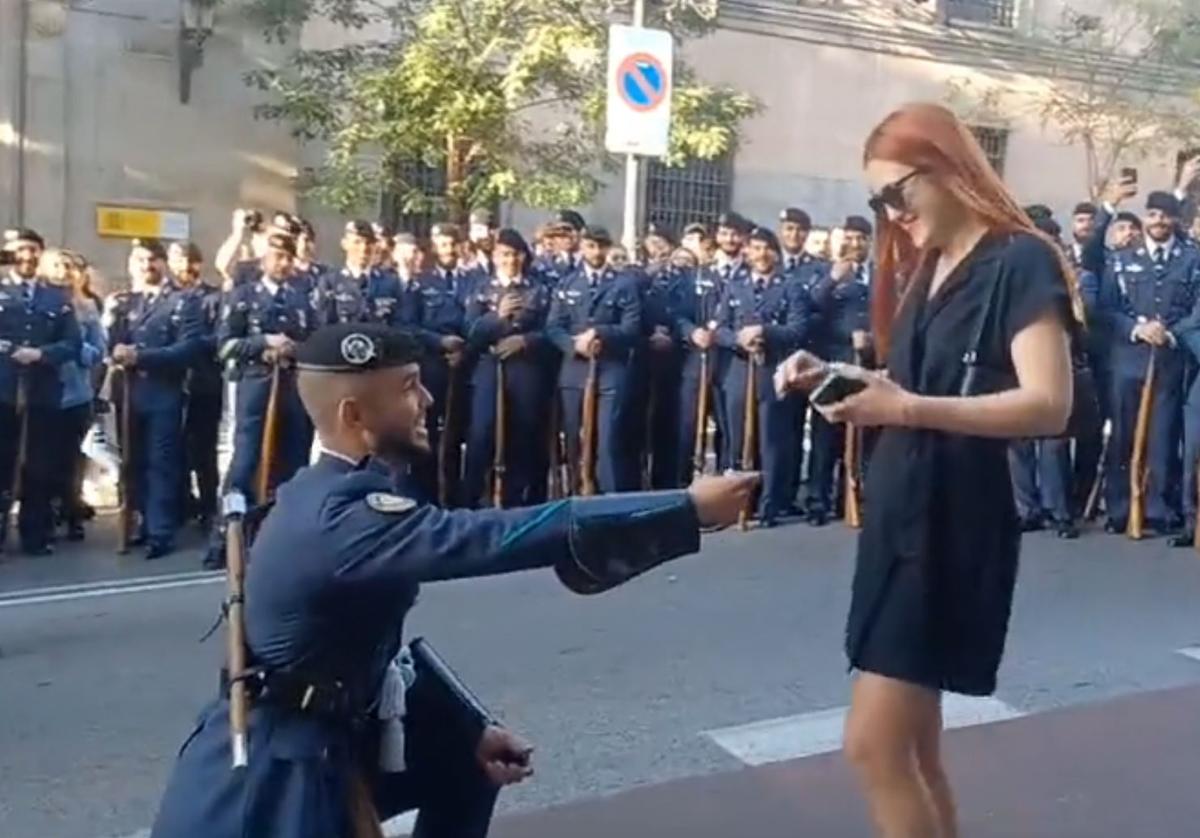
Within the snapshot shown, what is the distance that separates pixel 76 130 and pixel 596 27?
5423 mm

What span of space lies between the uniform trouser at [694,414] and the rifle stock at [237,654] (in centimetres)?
771

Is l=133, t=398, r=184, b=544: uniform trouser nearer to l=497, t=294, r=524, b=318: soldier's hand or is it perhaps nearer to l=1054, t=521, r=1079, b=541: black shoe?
l=497, t=294, r=524, b=318: soldier's hand

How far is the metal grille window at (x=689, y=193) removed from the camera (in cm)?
2072

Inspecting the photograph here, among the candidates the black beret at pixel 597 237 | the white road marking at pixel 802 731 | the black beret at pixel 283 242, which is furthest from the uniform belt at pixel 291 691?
the black beret at pixel 597 237

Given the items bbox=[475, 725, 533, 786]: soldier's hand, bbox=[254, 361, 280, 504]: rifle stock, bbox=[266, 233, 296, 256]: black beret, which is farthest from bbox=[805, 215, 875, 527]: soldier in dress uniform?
bbox=[475, 725, 533, 786]: soldier's hand

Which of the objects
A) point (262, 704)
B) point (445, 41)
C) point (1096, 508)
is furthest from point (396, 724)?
point (445, 41)

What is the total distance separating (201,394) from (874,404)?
739 centimetres

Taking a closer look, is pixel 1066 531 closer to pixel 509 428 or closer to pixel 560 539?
pixel 509 428

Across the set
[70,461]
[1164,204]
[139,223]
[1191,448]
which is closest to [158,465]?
[70,461]

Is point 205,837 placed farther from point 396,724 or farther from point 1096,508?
point 1096,508

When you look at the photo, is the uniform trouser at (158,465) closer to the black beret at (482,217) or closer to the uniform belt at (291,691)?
the black beret at (482,217)

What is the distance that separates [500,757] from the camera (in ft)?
10.9

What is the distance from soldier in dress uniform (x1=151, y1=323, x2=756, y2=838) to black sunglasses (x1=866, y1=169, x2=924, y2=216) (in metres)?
0.83

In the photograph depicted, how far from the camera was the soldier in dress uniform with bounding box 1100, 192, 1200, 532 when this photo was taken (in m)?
9.86
